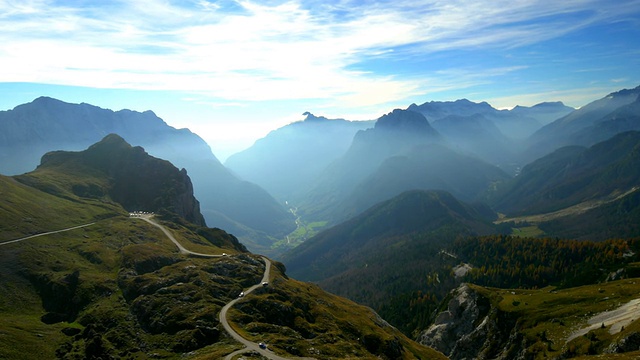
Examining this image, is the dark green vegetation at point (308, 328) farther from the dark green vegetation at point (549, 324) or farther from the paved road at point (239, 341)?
the dark green vegetation at point (549, 324)

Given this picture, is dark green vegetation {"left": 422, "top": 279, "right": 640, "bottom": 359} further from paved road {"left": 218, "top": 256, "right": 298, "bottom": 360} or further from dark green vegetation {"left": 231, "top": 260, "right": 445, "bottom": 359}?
paved road {"left": 218, "top": 256, "right": 298, "bottom": 360}

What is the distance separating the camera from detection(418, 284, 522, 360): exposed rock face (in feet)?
478

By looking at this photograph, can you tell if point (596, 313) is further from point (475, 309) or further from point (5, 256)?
point (5, 256)

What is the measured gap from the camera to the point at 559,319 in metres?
129

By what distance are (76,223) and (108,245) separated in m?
39.2

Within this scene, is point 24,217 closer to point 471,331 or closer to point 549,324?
point 471,331

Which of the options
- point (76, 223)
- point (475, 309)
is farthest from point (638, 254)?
point (76, 223)

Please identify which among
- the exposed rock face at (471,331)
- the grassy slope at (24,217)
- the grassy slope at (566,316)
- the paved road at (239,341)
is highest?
the grassy slope at (24,217)

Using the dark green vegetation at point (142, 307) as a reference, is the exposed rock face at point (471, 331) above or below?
below

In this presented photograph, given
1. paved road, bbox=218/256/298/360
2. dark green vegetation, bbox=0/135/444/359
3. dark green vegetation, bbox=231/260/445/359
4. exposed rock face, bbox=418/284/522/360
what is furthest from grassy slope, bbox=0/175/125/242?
exposed rock face, bbox=418/284/522/360

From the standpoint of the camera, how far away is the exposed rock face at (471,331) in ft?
478

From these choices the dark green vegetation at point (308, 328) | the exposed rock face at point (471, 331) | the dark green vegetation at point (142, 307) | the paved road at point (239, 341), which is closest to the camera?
the paved road at point (239, 341)

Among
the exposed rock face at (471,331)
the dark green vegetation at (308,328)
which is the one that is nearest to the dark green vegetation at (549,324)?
the exposed rock face at (471,331)

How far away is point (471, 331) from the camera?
554ft
